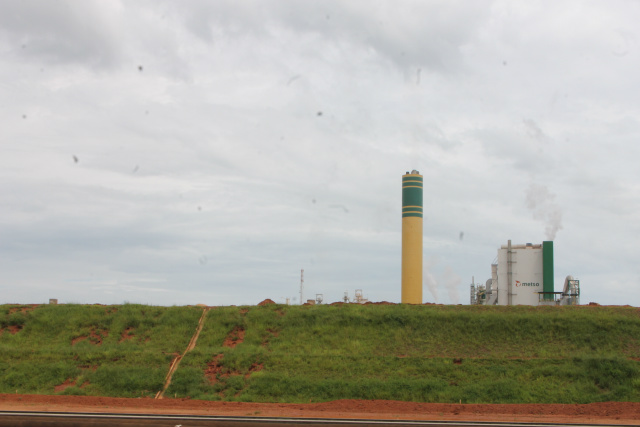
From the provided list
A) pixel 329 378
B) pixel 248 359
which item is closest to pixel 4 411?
pixel 248 359

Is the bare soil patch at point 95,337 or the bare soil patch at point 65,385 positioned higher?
the bare soil patch at point 95,337

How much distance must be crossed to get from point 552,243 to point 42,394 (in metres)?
34.2

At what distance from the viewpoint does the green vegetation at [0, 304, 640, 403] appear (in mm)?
25484

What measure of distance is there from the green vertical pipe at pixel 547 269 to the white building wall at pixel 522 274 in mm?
343

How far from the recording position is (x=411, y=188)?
44406 mm

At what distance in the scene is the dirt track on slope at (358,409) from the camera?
22.1m

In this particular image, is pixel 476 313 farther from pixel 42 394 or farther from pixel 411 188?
pixel 42 394

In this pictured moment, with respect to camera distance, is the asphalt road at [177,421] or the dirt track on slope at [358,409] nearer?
the asphalt road at [177,421]

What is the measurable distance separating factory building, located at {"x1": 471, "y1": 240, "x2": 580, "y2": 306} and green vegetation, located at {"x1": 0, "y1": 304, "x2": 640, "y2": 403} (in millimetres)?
9350

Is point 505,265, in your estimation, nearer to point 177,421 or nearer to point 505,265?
point 505,265

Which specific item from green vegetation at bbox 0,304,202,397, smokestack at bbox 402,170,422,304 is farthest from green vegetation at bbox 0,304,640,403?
smokestack at bbox 402,170,422,304

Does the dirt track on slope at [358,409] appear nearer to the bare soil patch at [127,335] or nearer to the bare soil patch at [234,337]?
the bare soil patch at [234,337]

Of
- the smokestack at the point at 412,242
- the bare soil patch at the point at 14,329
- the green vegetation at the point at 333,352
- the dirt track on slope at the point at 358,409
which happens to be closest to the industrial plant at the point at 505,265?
the smokestack at the point at 412,242

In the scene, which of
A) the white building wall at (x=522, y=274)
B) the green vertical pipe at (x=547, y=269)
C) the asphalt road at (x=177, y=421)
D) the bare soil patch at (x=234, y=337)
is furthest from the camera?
the white building wall at (x=522, y=274)
